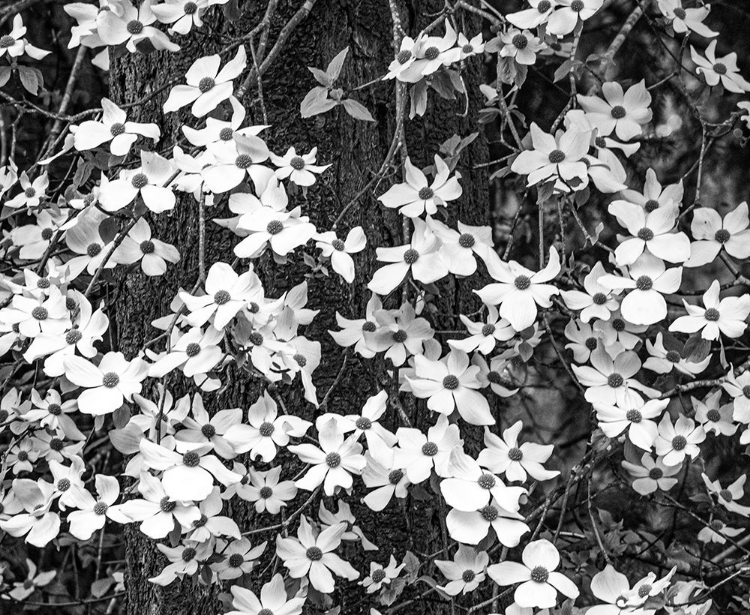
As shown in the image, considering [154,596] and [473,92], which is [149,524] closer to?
[154,596]

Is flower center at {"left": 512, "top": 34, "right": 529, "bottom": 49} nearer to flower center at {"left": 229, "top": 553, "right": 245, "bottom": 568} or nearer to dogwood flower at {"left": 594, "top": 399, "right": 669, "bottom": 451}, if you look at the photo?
dogwood flower at {"left": 594, "top": 399, "right": 669, "bottom": 451}

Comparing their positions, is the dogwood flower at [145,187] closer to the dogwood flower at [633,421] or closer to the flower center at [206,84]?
the flower center at [206,84]

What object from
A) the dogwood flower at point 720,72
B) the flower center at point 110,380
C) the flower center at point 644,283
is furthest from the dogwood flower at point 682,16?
the flower center at point 110,380

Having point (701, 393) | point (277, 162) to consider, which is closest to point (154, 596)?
point (277, 162)

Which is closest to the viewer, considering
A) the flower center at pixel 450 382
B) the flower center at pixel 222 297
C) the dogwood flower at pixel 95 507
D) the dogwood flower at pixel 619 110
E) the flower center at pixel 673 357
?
the flower center at pixel 222 297

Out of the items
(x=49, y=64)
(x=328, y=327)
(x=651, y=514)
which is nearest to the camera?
(x=328, y=327)

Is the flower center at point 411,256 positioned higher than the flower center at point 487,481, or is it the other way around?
the flower center at point 411,256

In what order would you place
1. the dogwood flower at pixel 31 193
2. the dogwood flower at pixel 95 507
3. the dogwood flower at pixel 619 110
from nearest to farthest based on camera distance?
the dogwood flower at pixel 95 507
the dogwood flower at pixel 619 110
the dogwood flower at pixel 31 193
